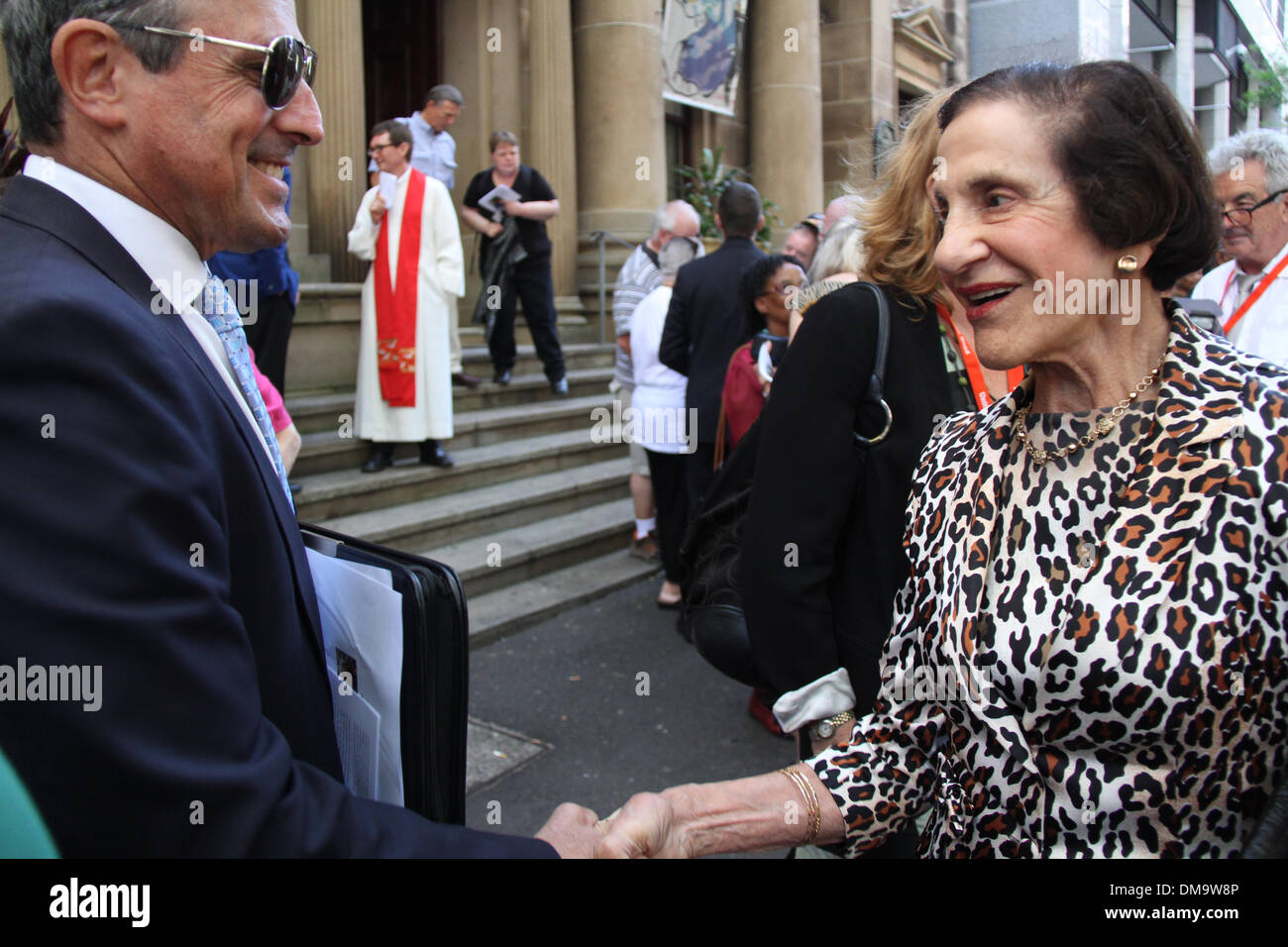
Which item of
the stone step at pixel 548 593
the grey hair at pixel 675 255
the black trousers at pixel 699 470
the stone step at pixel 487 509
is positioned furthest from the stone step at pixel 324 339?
the black trousers at pixel 699 470

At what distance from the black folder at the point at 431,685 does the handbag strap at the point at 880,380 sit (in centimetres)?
105

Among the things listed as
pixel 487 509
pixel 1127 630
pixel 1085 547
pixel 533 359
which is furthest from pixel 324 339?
pixel 1127 630

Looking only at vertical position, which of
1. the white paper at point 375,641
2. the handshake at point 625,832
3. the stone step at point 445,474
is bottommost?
the stone step at point 445,474

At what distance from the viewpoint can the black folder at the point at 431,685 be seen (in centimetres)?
128

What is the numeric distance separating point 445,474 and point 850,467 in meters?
4.82

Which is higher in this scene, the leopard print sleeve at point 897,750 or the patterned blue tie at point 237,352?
the patterned blue tie at point 237,352

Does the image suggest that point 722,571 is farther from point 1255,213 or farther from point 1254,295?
point 1255,213

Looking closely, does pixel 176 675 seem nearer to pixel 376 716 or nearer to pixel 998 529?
pixel 376 716

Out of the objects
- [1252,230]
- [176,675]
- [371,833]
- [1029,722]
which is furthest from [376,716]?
[1252,230]

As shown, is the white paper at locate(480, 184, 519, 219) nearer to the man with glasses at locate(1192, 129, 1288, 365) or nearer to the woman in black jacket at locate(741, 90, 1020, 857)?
→ the man with glasses at locate(1192, 129, 1288, 365)

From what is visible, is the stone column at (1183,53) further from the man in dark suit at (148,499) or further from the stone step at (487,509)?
the man in dark suit at (148,499)

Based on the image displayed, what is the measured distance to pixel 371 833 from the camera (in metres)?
1.11

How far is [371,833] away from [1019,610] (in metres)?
0.92
